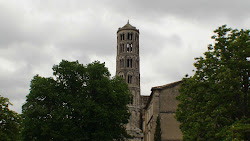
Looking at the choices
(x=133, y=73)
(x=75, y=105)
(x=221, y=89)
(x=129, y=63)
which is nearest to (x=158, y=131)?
(x=75, y=105)

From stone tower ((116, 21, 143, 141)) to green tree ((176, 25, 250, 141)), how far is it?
49735mm

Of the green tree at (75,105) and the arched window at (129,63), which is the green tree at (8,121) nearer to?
the green tree at (75,105)

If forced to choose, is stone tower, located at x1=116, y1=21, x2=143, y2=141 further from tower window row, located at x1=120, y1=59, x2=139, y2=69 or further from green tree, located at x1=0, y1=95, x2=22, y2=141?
green tree, located at x1=0, y1=95, x2=22, y2=141

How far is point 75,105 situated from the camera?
88.1ft

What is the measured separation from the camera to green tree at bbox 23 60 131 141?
86.2ft

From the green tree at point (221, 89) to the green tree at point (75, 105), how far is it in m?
9.85

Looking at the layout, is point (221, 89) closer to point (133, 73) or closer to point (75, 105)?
point (75, 105)

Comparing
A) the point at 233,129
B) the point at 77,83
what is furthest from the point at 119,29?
the point at 233,129

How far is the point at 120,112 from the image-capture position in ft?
93.9

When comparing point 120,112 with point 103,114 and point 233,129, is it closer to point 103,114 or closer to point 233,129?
point 103,114

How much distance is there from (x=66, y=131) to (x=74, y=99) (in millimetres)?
3201

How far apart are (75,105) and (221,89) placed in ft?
45.1

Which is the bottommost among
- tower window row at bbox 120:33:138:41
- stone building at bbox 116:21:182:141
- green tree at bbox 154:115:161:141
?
green tree at bbox 154:115:161:141

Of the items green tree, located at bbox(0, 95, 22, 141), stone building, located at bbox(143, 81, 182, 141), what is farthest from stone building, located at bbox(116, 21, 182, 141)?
green tree, located at bbox(0, 95, 22, 141)
